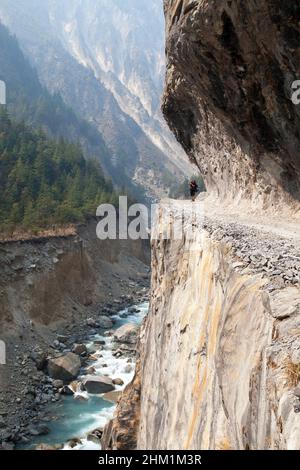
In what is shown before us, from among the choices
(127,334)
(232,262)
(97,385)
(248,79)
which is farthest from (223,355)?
(127,334)

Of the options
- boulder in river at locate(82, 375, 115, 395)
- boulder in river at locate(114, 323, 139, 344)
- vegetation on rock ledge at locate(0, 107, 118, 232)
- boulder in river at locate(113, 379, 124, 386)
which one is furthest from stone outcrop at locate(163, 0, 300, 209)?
vegetation on rock ledge at locate(0, 107, 118, 232)

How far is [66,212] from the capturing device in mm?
51844

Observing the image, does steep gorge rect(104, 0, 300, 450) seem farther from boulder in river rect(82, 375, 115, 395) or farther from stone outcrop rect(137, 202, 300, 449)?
boulder in river rect(82, 375, 115, 395)

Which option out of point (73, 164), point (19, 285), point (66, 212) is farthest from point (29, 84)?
point (19, 285)

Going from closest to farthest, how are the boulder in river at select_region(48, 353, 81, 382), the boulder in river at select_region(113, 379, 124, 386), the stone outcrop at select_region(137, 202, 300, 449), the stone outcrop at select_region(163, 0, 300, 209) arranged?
the stone outcrop at select_region(137, 202, 300, 449) → the stone outcrop at select_region(163, 0, 300, 209) → the boulder in river at select_region(113, 379, 124, 386) → the boulder in river at select_region(48, 353, 81, 382)

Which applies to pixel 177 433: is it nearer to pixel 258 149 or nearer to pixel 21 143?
pixel 258 149

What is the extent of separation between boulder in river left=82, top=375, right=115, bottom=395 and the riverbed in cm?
37

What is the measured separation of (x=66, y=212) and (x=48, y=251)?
919cm

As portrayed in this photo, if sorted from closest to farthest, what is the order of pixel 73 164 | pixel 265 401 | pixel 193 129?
pixel 265 401
pixel 193 129
pixel 73 164

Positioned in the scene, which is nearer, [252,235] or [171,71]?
[252,235]

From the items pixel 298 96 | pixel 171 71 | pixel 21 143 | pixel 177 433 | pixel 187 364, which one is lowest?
pixel 177 433

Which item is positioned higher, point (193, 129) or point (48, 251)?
point (193, 129)

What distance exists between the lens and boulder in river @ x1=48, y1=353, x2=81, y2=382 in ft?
94.5

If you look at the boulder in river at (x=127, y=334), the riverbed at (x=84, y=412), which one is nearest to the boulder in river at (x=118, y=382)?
the riverbed at (x=84, y=412)
